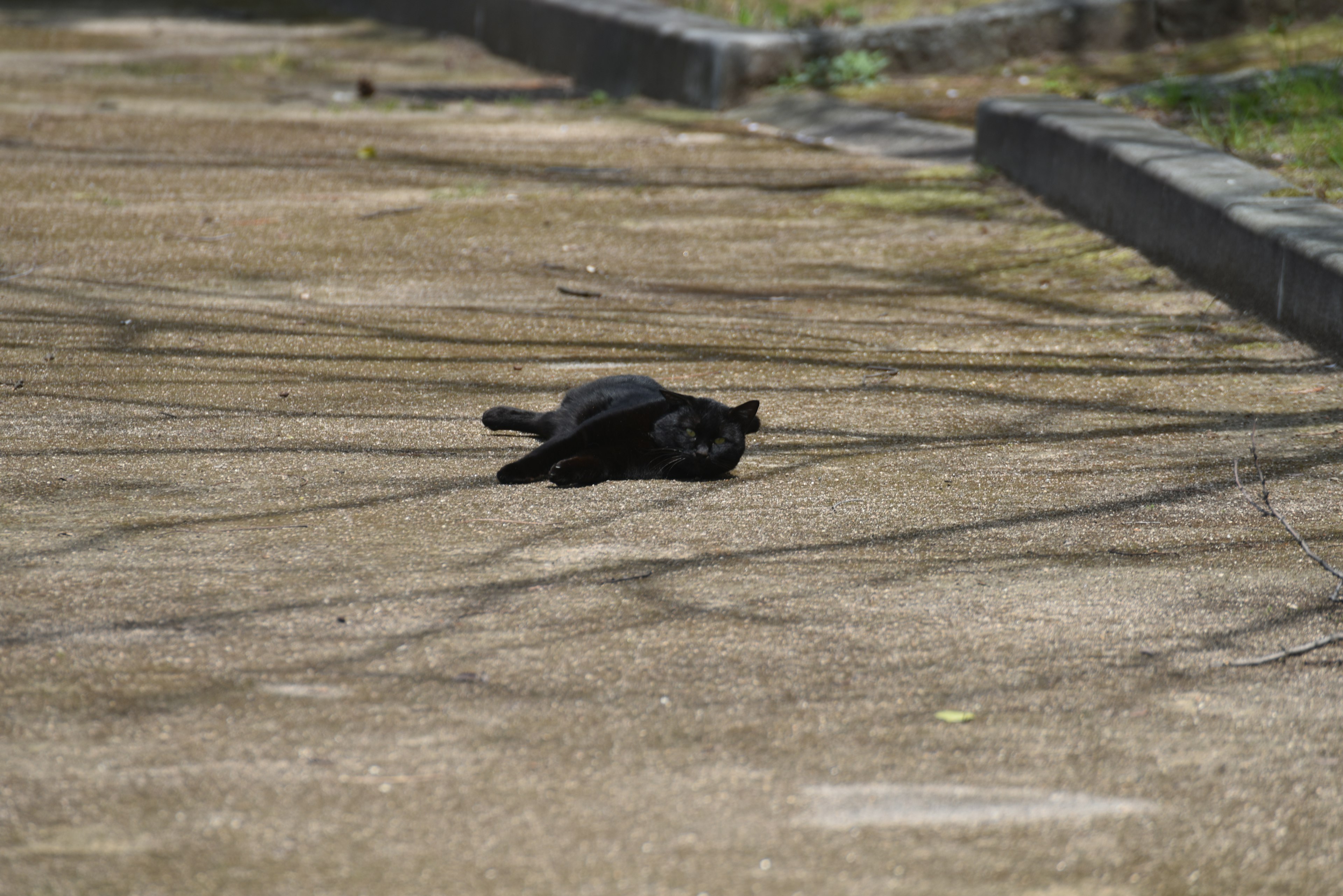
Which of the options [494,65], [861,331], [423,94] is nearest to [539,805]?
[861,331]

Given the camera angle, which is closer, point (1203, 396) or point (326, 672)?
point (326, 672)

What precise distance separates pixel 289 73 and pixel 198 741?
34.5 feet

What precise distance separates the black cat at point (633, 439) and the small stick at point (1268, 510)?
1066mm

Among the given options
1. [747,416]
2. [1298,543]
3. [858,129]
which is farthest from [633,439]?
[858,129]

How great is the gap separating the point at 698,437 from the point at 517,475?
1.32ft

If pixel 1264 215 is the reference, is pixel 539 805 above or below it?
below

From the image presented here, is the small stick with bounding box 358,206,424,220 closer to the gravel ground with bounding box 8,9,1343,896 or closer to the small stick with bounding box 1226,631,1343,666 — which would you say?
the gravel ground with bounding box 8,9,1343,896

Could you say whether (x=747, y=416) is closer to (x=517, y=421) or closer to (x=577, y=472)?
(x=577, y=472)

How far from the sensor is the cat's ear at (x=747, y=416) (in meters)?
3.18

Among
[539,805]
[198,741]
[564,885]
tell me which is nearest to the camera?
[564,885]

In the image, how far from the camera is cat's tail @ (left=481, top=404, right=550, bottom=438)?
325cm

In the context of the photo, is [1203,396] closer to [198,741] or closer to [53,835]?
[198,741]

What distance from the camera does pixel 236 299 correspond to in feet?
15.2

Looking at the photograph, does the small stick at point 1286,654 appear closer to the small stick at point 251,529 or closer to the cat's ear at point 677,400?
the cat's ear at point 677,400
